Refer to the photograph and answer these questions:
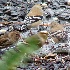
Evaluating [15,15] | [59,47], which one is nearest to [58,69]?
[59,47]

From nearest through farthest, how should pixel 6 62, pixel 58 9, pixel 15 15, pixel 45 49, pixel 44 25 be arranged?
pixel 6 62 → pixel 45 49 → pixel 44 25 → pixel 15 15 → pixel 58 9

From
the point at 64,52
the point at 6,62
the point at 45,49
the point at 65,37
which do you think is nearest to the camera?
the point at 6,62

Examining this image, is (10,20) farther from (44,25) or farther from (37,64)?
(37,64)

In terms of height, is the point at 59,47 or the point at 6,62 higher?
the point at 6,62

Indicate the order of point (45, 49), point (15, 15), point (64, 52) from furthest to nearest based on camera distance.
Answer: point (15, 15) → point (45, 49) → point (64, 52)

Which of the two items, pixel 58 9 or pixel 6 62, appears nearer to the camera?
pixel 6 62

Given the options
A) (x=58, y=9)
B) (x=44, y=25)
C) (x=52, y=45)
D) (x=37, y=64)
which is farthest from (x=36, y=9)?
(x=37, y=64)

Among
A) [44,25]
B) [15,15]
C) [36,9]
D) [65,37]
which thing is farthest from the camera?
[15,15]

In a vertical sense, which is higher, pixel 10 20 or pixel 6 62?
pixel 6 62

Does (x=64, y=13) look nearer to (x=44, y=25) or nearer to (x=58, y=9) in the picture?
(x=58, y=9)
